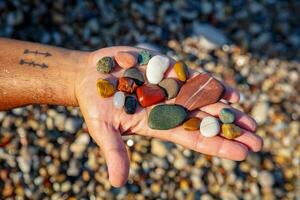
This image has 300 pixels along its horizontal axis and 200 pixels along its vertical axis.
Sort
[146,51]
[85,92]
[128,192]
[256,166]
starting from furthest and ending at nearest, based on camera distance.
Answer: [256,166], [128,192], [146,51], [85,92]

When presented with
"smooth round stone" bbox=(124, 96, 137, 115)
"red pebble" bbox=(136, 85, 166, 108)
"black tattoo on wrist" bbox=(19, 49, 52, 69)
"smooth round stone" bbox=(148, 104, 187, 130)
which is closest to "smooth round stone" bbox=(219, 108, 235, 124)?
"smooth round stone" bbox=(148, 104, 187, 130)

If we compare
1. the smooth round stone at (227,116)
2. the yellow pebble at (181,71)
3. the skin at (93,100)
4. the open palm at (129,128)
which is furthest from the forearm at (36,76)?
the smooth round stone at (227,116)

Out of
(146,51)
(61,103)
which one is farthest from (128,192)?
(146,51)

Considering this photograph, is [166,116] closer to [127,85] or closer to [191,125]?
[191,125]

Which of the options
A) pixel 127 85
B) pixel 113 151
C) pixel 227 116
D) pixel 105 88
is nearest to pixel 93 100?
pixel 105 88

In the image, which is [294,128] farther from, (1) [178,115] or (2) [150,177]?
(1) [178,115]

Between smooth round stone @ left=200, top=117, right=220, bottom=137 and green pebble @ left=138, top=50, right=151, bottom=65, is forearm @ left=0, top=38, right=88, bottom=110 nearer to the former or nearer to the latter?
green pebble @ left=138, top=50, right=151, bottom=65

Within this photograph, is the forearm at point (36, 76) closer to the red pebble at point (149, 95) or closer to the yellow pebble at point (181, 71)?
the red pebble at point (149, 95)
